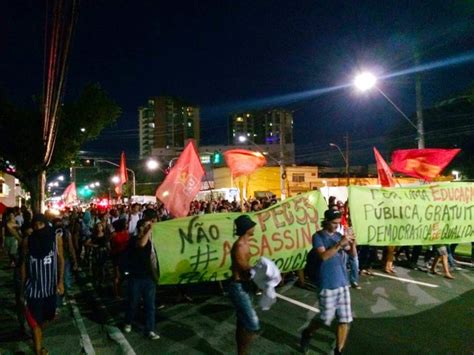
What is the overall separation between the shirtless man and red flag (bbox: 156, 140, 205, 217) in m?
6.14

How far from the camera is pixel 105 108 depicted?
28.3 meters

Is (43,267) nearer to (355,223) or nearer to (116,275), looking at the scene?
(116,275)

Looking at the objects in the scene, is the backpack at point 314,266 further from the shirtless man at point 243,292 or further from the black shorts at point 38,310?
the black shorts at point 38,310

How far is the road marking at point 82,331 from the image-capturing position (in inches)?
249

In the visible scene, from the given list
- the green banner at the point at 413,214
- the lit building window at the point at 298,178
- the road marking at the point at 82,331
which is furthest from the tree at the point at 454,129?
the road marking at the point at 82,331

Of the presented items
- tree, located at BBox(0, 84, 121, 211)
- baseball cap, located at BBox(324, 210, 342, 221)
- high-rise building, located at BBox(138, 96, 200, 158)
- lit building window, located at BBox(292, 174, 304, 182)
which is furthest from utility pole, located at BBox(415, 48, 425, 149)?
high-rise building, located at BBox(138, 96, 200, 158)

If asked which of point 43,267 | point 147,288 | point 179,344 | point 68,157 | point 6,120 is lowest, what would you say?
point 179,344

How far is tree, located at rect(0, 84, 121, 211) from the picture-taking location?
86.5ft

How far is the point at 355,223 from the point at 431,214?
1961 mm

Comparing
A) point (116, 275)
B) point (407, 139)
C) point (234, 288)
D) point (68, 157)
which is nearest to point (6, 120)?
point (68, 157)

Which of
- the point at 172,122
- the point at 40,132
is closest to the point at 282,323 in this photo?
the point at 40,132

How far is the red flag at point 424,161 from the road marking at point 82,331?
877 centimetres

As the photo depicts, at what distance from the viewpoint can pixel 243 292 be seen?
5.07 m

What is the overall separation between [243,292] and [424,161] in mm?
8960
